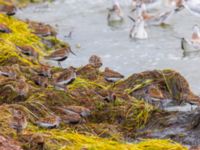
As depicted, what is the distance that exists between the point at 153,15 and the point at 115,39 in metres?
2.58

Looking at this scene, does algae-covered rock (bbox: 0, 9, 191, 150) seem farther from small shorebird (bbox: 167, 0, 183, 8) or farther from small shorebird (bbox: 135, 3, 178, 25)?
small shorebird (bbox: 167, 0, 183, 8)

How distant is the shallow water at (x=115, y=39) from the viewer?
40.9ft

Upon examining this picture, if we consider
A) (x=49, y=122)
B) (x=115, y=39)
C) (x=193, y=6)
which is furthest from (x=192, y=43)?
(x=49, y=122)

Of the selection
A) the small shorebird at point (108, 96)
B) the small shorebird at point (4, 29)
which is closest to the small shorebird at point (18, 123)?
the small shorebird at point (108, 96)

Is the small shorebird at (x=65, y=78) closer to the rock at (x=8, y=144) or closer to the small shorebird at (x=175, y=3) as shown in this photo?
the rock at (x=8, y=144)

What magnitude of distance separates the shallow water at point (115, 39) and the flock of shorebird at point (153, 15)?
154 mm

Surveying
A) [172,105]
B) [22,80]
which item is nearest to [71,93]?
[22,80]

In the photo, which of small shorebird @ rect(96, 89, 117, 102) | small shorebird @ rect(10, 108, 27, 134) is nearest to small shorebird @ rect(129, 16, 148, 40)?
small shorebird @ rect(96, 89, 117, 102)

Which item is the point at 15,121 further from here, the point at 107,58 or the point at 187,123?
the point at 107,58

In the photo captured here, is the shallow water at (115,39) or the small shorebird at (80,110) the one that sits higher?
the small shorebird at (80,110)

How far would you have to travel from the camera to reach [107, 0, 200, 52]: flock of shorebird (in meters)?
13.5

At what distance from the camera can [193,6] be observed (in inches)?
636

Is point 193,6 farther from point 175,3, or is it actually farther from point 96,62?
point 96,62

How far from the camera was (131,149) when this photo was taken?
21.9ft
